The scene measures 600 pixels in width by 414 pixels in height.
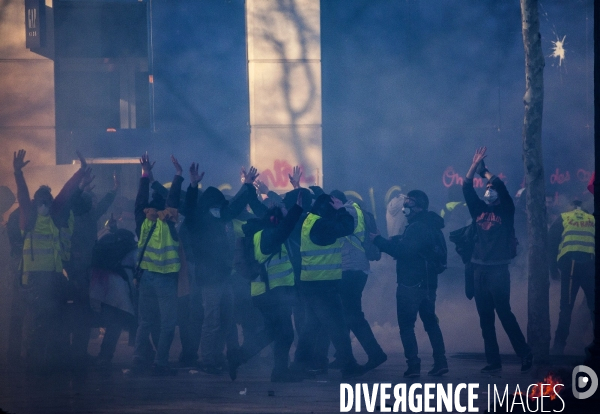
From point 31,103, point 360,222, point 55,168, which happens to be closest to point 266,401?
point 360,222

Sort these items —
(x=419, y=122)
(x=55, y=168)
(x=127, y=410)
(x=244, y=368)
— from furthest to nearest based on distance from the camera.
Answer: (x=419, y=122) < (x=55, y=168) < (x=244, y=368) < (x=127, y=410)

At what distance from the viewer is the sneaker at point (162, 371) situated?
8.83 metres

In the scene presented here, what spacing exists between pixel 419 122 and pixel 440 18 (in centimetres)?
197

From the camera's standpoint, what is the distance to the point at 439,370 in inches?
342

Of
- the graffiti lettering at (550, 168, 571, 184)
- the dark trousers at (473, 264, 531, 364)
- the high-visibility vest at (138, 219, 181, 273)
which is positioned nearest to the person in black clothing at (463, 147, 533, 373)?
the dark trousers at (473, 264, 531, 364)

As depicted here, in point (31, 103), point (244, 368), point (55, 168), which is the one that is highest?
point (31, 103)

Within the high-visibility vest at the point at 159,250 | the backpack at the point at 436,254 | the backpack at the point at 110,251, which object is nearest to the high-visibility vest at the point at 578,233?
the backpack at the point at 436,254

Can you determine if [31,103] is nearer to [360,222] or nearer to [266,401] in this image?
[360,222]

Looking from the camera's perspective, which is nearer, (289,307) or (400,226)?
(289,307)

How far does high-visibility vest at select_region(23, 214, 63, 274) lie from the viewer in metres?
9.33

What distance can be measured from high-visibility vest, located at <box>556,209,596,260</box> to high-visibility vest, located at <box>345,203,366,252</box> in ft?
11.0

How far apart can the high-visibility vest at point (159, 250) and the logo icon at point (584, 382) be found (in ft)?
14.4

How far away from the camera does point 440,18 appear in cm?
1442

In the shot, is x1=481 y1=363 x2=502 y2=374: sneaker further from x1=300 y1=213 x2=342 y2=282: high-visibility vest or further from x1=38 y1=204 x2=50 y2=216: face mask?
x1=38 y1=204 x2=50 y2=216: face mask
